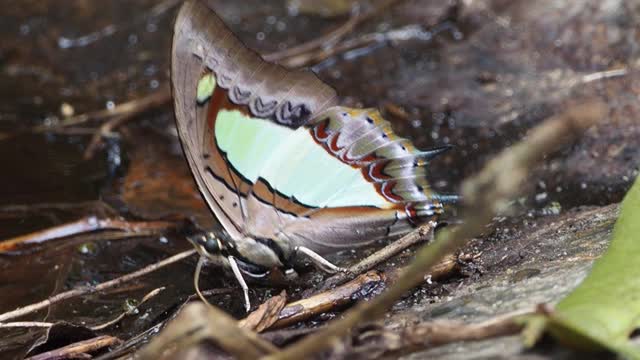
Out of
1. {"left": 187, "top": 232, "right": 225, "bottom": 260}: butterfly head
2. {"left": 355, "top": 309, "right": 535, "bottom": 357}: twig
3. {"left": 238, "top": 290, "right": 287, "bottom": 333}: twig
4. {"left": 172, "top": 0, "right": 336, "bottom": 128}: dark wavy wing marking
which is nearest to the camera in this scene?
{"left": 355, "top": 309, "right": 535, "bottom": 357}: twig

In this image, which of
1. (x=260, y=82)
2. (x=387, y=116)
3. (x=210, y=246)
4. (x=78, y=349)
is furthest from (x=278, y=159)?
(x=387, y=116)

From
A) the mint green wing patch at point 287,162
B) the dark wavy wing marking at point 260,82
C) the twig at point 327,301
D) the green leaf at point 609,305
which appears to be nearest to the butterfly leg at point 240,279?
the twig at point 327,301

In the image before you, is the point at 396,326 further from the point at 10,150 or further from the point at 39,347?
the point at 10,150

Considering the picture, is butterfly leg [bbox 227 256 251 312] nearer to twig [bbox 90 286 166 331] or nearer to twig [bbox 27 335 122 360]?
twig [bbox 90 286 166 331]

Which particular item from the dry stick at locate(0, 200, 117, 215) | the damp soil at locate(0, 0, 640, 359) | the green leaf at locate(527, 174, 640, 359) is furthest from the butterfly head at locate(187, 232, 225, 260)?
the green leaf at locate(527, 174, 640, 359)

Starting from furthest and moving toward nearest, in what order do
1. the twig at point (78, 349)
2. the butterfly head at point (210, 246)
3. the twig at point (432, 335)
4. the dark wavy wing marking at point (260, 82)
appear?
the dark wavy wing marking at point (260, 82) → the butterfly head at point (210, 246) → the twig at point (78, 349) → the twig at point (432, 335)

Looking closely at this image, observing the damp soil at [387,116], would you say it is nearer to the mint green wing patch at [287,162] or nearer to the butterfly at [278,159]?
the butterfly at [278,159]
